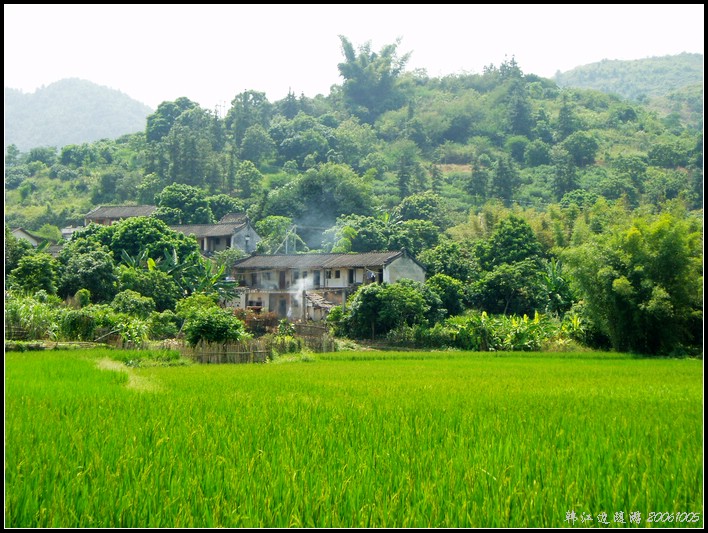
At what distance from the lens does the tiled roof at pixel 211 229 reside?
4140 cm

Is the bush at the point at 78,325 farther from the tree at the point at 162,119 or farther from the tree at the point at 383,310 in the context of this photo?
the tree at the point at 162,119

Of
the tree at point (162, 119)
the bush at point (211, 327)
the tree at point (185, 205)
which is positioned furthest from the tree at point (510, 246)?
the tree at point (162, 119)

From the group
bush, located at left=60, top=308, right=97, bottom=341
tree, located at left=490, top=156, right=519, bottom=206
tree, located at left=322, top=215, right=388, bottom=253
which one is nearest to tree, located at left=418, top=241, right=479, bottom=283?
tree, located at left=322, top=215, right=388, bottom=253

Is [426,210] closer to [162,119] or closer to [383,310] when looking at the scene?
[383,310]

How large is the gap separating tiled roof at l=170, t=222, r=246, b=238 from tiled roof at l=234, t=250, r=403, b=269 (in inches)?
141

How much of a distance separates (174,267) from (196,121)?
43377 millimetres

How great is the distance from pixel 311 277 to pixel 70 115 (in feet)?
416

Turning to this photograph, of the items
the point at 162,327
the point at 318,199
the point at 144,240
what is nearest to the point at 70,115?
the point at 318,199

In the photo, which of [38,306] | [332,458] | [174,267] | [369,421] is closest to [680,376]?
[369,421]

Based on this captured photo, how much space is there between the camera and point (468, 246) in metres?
39.8

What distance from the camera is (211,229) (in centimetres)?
4206

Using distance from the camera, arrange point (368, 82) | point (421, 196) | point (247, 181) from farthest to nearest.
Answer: point (368, 82) < point (247, 181) < point (421, 196)

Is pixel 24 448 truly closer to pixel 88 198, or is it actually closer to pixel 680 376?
pixel 680 376

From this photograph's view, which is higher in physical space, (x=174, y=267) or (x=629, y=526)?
(x=174, y=267)
